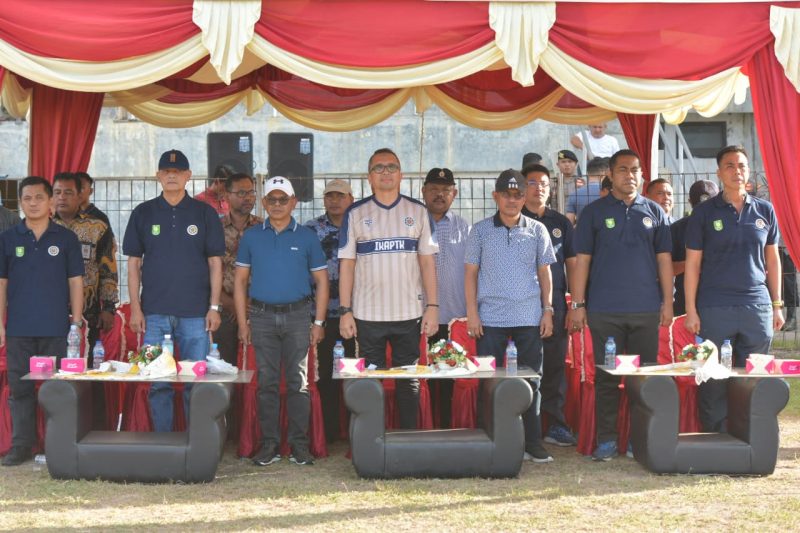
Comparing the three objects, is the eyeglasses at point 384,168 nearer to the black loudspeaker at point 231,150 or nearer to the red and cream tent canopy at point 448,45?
the red and cream tent canopy at point 448,45

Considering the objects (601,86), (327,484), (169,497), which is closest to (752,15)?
(601,86)

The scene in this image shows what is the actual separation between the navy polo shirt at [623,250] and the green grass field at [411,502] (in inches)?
40.8

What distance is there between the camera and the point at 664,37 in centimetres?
624

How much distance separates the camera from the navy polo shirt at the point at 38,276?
6.55 metres

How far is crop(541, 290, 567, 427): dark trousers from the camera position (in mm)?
7207

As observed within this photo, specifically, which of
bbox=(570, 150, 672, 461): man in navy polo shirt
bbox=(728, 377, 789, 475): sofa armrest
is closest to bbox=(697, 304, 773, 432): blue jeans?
bbox=(570, 150, 672, 461): man in navy polo shirt

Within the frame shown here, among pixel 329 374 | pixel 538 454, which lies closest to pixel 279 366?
pixel 329 374

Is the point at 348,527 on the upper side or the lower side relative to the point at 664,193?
lower

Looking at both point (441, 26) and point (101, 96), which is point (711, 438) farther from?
point (101, 96)

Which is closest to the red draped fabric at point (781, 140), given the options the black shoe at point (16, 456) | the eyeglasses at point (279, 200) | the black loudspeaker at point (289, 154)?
the eyeglasses at point (279, 200)

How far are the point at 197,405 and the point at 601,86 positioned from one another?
120 inches

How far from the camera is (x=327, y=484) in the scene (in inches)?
236

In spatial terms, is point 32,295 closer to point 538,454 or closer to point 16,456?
point 16,456

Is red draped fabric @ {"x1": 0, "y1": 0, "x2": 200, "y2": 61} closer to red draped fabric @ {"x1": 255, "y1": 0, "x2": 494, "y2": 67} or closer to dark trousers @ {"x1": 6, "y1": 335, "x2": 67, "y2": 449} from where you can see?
red draped fabric @ {"x1": 255, "y1": 0, "x2": 494, "y2": 67}
